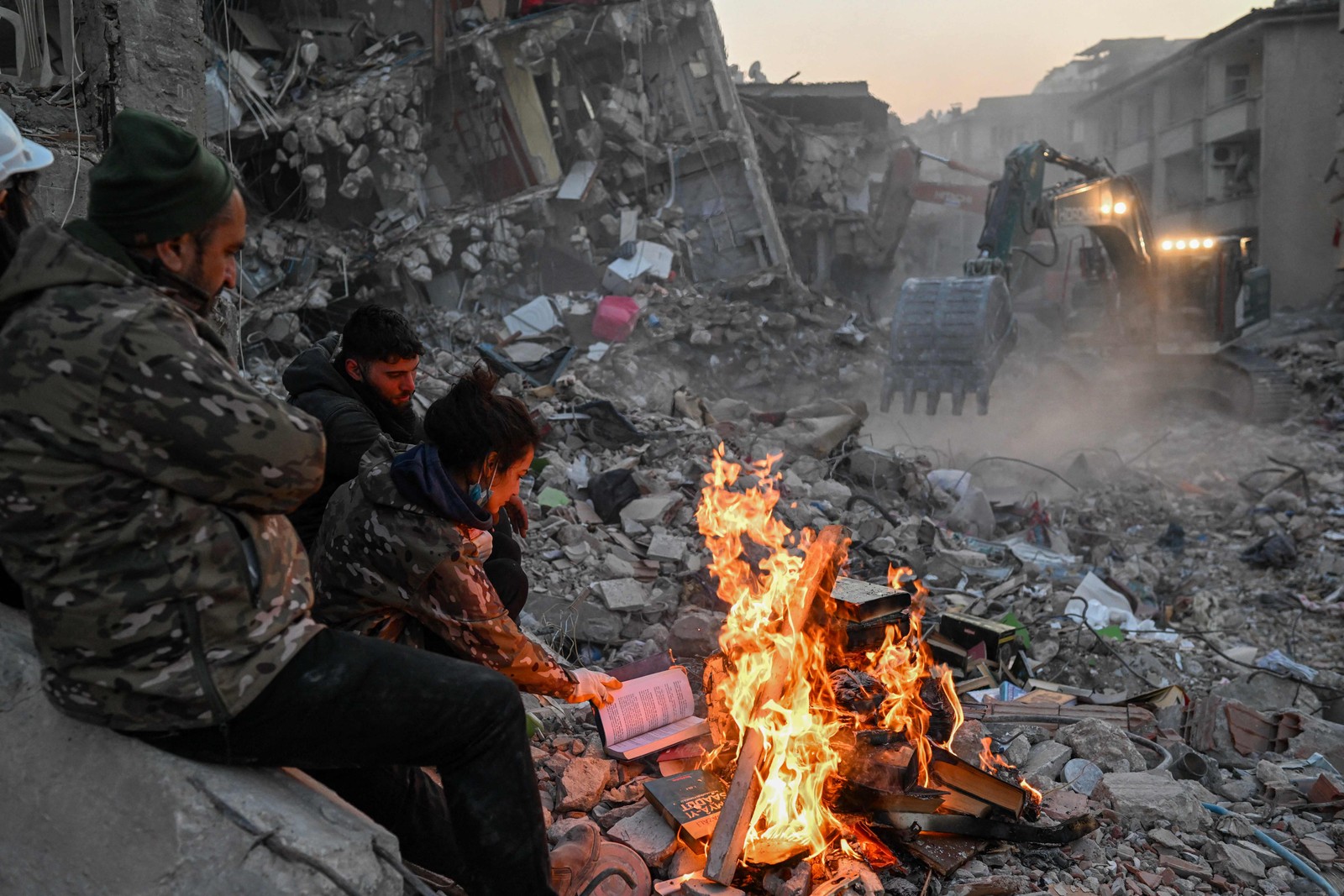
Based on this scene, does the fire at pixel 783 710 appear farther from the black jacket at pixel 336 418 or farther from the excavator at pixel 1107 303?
the excavator at pixel 1107 303

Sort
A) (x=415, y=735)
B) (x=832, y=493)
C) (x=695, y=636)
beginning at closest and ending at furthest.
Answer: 1. (x=415, y=735)
2. (x=695, y=636)
3. (x=832, y=493)

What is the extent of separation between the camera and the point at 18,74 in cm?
512

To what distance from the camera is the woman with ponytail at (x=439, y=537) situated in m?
2.37

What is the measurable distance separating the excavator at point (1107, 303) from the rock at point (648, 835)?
26.3 feet

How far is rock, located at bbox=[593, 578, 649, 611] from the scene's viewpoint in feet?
18.0

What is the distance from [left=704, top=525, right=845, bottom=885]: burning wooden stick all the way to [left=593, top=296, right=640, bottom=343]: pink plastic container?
34.9 ft

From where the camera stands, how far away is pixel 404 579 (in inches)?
94.3

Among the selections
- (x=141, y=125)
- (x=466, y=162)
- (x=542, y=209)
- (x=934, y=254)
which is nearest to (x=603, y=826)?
(x=141, y=125)

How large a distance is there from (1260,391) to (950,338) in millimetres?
4641

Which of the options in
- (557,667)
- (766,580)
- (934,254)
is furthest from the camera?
(934,254)

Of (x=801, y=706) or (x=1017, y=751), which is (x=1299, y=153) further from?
(x=801, y=706)

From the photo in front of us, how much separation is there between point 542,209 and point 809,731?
1437 centimetres

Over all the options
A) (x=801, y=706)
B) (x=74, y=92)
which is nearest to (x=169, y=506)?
(x=801, y=706)

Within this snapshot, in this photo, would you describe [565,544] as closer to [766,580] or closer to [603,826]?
[766,580]
